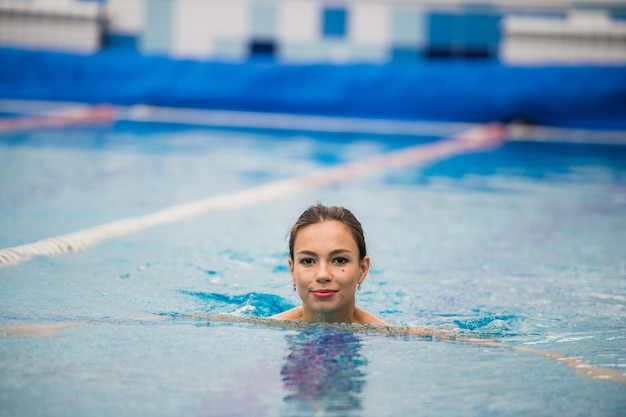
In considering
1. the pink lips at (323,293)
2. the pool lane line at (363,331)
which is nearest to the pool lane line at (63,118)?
the pool lane line at (363,331)

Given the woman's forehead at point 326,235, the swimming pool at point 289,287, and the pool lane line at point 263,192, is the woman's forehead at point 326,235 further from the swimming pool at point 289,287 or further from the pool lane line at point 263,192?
the pool lane line at point 263,192

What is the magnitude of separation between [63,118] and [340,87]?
3474 millimetres

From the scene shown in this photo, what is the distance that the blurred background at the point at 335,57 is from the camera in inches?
452

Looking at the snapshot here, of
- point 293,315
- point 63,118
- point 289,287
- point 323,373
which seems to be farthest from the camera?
point 63,118

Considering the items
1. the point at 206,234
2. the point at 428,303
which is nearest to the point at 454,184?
the point at 206,234

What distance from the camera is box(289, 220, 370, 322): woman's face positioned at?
2896 mm

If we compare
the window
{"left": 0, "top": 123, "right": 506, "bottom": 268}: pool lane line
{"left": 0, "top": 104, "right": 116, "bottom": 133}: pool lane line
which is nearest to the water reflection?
{"left": 0, "top": 123, "right": 506, "bottom": 268}: pool lane line

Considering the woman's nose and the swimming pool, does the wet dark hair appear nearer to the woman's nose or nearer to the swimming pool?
the woman's nose

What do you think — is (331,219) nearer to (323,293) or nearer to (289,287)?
(323,293)

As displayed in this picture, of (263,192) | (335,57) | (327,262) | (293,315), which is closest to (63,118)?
(335,57)

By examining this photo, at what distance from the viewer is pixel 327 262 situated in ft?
9.54

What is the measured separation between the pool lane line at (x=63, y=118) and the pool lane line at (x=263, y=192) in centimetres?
382

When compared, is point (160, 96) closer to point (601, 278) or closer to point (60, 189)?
point (60, 189)

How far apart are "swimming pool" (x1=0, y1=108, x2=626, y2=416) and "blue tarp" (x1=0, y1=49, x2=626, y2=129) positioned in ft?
9.21
